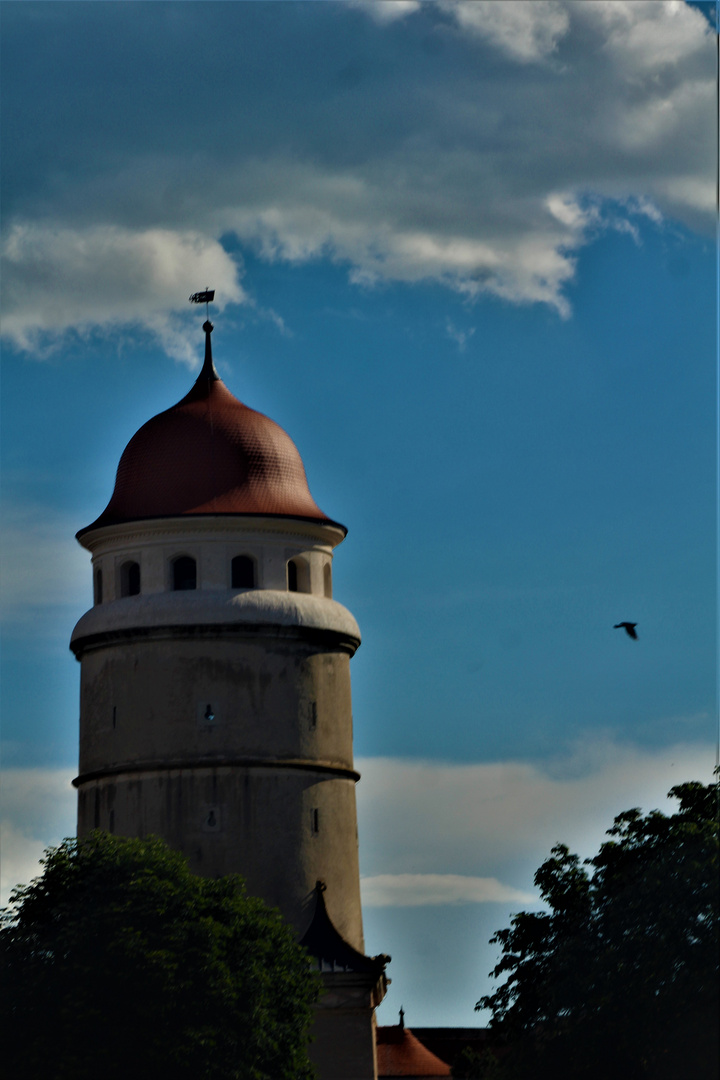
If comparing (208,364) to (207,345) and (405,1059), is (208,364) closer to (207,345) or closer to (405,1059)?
(207,345)

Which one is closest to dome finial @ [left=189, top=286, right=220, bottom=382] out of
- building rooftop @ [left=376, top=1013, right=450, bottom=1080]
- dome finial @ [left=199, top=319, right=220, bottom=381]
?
dome finial @ [left=199, top=319, right=220, bottom=381]

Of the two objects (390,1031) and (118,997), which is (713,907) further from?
(390,1031)

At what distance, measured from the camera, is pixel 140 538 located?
6278 cm

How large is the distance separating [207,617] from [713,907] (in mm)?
21035

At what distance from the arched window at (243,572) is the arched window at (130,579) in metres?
2.71

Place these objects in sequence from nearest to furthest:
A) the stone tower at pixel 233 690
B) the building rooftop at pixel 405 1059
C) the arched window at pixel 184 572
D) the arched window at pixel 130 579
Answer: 1. the stone tower at pixel 233 690
2. the arched window at pixel 184 572
3. the arched window at pixel 130 579
4. the building rooftop at pixel 405 1059

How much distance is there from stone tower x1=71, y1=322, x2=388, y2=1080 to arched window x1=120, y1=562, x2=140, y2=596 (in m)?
0.05

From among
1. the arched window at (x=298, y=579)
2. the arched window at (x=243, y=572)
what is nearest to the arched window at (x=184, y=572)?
the arched window at (x=243, y=572)

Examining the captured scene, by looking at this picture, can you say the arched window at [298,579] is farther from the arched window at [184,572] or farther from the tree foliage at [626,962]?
the tree foliage at [626,962]

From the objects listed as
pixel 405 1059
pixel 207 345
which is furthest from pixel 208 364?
pixel 405 1059

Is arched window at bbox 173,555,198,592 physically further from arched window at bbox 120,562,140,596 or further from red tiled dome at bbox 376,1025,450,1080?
red tiled dome at bbox 376,1025,450,1080

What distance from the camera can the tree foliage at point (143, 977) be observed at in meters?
45.5

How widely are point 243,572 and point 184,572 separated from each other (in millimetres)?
1619

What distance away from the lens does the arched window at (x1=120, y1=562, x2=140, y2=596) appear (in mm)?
62781
